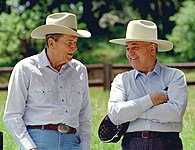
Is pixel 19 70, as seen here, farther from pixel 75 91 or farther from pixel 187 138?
pixel 187 138

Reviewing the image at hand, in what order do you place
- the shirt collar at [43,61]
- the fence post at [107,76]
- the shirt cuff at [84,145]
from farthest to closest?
the fence post at [107,76], the shirt cuff at [84,145], the shirt collar at [43,61]

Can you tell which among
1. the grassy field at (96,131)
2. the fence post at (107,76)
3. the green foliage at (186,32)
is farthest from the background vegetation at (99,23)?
the grassy field at (96,131)

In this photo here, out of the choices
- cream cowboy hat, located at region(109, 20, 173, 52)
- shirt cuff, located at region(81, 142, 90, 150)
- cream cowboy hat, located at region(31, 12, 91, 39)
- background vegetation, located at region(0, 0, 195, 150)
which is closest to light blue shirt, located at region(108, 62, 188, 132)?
cream cowboy hat, located at region(109, 20, 173, 52)

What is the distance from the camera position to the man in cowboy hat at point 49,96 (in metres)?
3.37

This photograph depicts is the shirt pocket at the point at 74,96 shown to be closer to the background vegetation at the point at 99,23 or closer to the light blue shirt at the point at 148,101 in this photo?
the light blue shirt at the point at 148,101

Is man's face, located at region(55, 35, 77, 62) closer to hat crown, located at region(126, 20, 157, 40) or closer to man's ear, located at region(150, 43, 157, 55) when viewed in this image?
hat crown, located at region(126, 20, 157, 40)

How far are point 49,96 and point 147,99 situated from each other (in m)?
0.58

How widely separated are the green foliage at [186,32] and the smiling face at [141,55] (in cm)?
1182

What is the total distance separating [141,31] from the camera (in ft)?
11.7

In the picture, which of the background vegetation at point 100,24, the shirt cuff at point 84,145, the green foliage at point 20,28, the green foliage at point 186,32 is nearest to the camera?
the shirt cuff at point 84,145

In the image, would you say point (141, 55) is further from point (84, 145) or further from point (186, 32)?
point (186, 32)

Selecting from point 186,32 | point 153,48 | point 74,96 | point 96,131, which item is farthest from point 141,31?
point 186,32

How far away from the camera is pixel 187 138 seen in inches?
219

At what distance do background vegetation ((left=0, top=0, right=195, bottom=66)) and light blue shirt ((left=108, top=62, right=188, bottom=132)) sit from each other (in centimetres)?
1087
